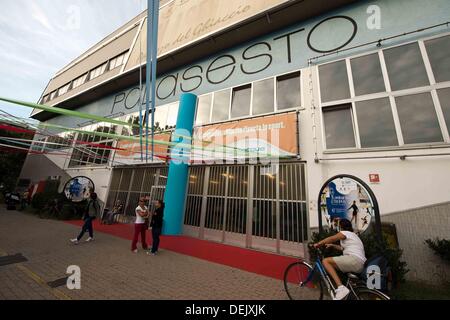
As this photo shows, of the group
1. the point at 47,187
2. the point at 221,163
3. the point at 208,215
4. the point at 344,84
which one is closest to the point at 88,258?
the point at 208,215

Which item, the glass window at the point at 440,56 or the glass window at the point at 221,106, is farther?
the glass window at the point at 221,106

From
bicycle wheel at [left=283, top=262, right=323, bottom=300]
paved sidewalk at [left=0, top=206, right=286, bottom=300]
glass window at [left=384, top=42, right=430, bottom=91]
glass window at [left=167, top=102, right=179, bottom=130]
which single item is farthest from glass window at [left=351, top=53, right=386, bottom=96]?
glass window at [left=167, top=102, right=179, bottom=130]

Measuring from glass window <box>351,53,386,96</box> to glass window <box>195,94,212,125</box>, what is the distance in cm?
669

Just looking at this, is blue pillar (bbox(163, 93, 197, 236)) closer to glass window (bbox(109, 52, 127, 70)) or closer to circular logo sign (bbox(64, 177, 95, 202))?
circular logo sign (bbox(64, 177, 95, 202))

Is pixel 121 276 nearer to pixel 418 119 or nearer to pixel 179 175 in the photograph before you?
pixel 179 175

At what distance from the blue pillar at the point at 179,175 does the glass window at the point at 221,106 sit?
1291 mm

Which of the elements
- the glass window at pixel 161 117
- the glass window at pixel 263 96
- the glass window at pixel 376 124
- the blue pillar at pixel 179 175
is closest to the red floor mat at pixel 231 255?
the blue pillar at pixel 179 175

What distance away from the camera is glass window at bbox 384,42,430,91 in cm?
643

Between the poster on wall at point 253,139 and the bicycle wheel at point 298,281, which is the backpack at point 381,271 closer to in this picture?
the bicycle wheel at point 298,281

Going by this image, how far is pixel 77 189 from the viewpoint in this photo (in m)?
13.5

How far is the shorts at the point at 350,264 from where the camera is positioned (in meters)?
3.29

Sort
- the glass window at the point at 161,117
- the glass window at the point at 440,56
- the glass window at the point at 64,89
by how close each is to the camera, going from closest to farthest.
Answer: the glass window at the point at 440,56 → the glass window at the point at 161,117 → the glass window at the point at 64,89
